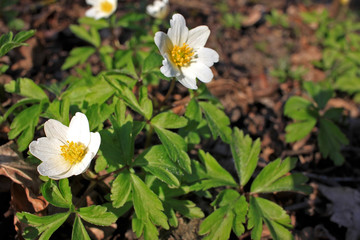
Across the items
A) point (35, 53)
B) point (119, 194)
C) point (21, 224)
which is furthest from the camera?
point (35, 53)

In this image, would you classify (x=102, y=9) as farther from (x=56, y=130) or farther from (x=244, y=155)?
(x=244, y=155)

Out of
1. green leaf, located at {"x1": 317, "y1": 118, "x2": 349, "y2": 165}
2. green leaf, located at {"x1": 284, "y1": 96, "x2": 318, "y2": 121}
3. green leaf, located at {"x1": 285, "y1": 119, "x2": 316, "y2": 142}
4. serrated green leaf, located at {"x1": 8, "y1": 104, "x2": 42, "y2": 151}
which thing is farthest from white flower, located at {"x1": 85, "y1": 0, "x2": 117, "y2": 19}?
green leaf, located at {"x1": 317, "y1": 118, "x2": 349, "y2": 165}

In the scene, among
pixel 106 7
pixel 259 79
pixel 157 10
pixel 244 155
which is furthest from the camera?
pixel 259 79

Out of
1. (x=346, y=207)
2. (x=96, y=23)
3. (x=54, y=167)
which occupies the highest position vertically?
(x=96, y=23)

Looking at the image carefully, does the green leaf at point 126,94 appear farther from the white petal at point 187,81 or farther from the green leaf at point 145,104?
the white petal at point 187,81

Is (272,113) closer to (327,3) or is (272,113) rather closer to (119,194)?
(119,194)

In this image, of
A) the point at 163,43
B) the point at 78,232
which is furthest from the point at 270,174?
the point at 78,232

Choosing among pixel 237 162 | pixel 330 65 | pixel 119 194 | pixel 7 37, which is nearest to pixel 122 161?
pixel 119 194
